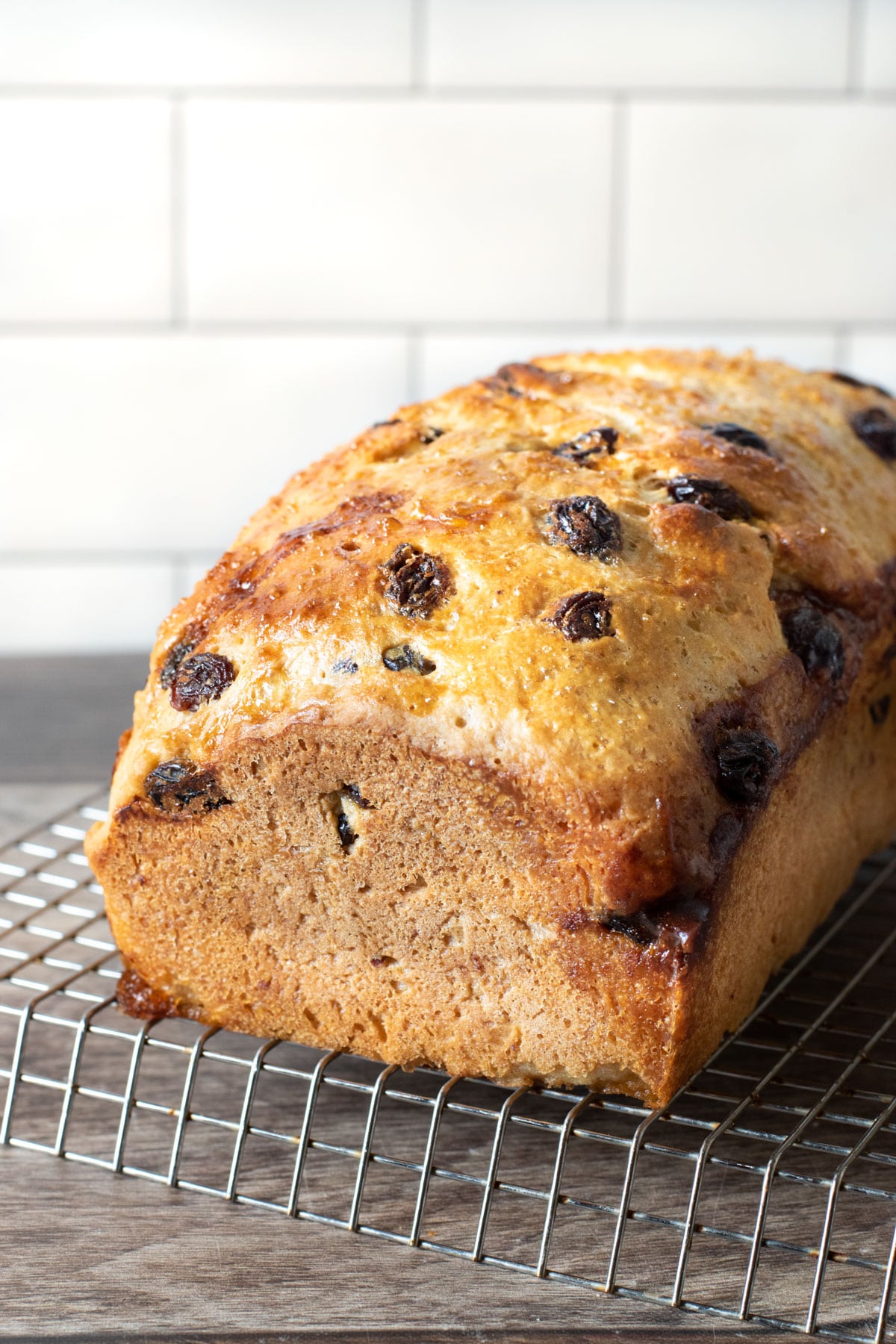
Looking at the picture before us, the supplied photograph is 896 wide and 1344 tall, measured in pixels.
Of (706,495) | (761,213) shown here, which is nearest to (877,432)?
(706,495)

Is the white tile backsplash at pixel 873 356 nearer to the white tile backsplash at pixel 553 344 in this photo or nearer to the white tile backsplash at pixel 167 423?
the white tile backsplash at pixel 553 344

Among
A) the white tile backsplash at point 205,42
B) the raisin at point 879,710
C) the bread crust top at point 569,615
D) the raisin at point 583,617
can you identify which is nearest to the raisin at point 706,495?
the bread crust top at point 569,615

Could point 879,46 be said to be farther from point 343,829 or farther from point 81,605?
point 343,829

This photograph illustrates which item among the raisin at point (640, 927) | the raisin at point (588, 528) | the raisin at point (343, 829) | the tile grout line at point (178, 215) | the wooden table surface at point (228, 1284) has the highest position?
the tile grout line at point (178, 215)

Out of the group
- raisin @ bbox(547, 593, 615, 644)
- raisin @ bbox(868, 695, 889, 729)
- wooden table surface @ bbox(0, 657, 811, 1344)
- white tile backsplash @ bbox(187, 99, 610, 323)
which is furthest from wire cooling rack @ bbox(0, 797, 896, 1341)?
white tile backsplash @ bbox(187, 99, 610, 323)

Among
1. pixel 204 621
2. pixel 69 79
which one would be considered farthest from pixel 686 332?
pixel 204 621
